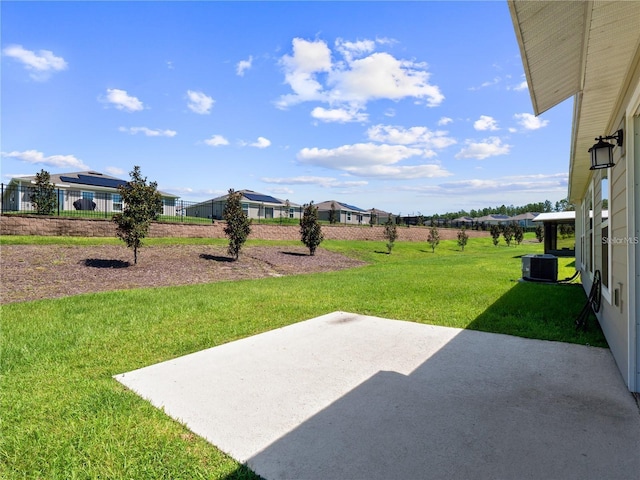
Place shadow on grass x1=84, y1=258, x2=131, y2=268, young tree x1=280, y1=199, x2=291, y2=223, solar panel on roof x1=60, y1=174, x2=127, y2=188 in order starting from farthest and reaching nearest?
1. young tree x1=280, y1=199, x2=291, y2=223
2. solar panel on roof x1=60, y1=174, x2=127, y2=188
3. shadow on grass x1=84, y1=258, x2=131, y2=268

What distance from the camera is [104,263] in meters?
11.7

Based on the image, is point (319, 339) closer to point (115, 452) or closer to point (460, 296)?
point (115, 452)

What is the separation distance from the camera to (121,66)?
30.8ft

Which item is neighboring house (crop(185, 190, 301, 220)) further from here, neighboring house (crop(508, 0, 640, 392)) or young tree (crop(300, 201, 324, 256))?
neighboring house (crop(508, 0, 640, 392))

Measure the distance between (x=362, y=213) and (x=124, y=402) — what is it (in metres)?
50.7

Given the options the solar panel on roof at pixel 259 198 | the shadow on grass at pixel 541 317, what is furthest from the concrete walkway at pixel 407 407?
the solar panel on roof at pixel 259 198

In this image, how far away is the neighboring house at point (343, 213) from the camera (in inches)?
1903

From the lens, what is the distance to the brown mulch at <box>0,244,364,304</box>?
8891 millimetres

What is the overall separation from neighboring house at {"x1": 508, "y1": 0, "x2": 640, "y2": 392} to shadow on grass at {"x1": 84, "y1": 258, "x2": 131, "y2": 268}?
12.4m

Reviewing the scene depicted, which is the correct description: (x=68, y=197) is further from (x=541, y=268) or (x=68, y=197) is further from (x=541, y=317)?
(x=541, y=317)

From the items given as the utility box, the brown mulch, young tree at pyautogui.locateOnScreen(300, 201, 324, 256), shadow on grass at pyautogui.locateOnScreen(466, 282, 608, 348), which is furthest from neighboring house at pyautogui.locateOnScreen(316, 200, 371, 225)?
shadow on grass at pyautogui.locateOnScreen(466, 282, 608, 348)

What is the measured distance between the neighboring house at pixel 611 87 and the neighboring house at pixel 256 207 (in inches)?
1327

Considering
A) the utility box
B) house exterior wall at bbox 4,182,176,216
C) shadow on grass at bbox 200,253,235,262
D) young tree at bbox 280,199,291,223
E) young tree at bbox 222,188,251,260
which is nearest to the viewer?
the utility box

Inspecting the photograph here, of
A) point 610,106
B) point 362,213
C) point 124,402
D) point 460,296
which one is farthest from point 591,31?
point 362,213
